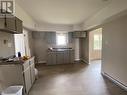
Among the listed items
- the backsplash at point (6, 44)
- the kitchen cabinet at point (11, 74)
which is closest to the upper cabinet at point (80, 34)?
the backsplash at point (6, 44)

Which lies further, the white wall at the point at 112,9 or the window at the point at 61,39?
the window at the point at 61,39

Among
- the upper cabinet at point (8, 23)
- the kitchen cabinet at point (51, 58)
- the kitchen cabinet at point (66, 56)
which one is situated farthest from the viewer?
the kitchen cabinet at point (66, 56)

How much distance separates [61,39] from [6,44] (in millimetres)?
4426

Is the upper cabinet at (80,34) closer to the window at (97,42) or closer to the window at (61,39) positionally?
the window at (61,39)

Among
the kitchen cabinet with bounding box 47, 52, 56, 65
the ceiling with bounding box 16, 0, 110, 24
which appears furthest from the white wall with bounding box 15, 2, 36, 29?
the kitchen cabinet with bounding box 47, 52, 56, 65

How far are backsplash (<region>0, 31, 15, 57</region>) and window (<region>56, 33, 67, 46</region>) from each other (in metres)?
3.93

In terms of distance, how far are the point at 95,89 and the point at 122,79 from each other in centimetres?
89

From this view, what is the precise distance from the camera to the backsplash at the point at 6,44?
292cm

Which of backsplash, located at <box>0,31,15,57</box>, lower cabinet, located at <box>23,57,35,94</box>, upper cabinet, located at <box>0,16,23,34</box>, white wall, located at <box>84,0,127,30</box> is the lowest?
lower cabinet, located at <box>23,57,35,94</box>

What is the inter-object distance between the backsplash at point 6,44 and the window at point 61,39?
393 cm

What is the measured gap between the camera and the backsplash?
2.92 metres

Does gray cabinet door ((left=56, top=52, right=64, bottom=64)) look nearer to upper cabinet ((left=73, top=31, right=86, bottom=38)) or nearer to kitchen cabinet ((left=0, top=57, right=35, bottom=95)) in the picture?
upper cabinet ((left=73, top=31, right=86, bottom=38))

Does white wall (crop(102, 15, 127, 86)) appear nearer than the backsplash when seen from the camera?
No

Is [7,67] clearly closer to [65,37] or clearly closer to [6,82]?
[6,82]
